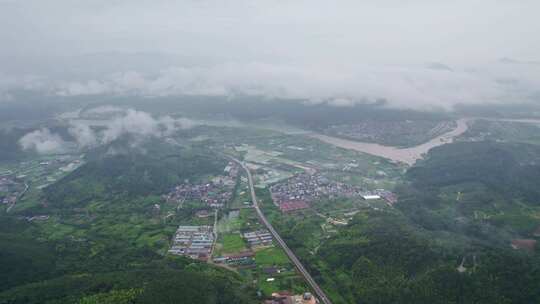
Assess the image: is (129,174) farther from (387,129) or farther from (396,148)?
(387,129)

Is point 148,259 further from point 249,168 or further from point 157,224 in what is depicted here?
point 249,168

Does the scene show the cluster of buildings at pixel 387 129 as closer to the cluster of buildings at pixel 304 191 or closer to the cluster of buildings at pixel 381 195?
the cluster of buildings at pixel 304 191

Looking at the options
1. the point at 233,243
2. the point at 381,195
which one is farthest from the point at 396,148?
the point at 233,243

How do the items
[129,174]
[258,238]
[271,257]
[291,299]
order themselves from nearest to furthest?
1. [291,299]
2. [271,257]
3. [258,238]
4. [129,174]

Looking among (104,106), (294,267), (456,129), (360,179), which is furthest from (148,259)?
(104,106)

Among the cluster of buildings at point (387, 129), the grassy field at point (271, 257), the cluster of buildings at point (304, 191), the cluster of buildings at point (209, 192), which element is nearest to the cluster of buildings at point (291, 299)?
the grassy field at point (271, 257)

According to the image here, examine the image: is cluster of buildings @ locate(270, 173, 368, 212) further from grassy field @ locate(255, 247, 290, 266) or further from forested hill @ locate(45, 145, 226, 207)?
forested hill @ locate(45, 145, 226, 207)
